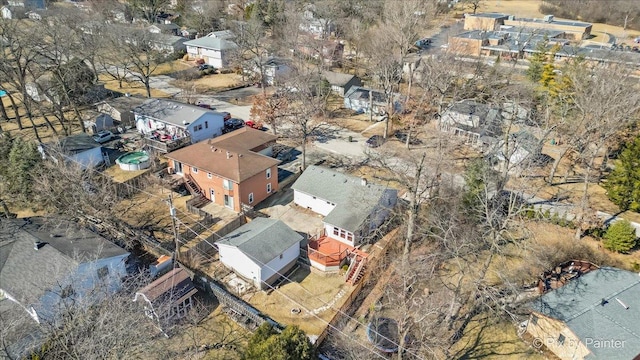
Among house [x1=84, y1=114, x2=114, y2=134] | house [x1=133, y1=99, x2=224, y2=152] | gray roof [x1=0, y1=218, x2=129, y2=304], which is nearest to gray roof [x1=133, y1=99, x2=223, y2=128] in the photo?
house [x1=133, y1=99, x2=224, y2=152]

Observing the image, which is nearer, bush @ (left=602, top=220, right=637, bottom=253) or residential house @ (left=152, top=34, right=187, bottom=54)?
bush @ (left=602, top=220, right=637, bottom=253)

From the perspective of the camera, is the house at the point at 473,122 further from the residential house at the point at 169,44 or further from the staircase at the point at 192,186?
the residential house at the point at 169,44

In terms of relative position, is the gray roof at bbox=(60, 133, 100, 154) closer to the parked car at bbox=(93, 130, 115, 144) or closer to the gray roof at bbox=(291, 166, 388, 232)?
the parked car at bbox=(93, 130, 115, 144)

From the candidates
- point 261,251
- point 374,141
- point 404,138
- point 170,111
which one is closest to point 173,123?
point 170,111

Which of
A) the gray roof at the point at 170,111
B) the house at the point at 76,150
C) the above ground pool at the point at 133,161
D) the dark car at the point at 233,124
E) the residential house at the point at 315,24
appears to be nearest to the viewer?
the house at the point at 76,150

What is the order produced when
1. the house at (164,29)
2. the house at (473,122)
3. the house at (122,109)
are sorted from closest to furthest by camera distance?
the house at (473,122)
the house at (122,109)
the house at (164,29)

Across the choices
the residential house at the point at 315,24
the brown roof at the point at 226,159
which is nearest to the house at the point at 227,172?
the brown roof at the point at 226,159

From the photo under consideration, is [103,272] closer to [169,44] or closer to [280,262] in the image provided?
[280,262]
